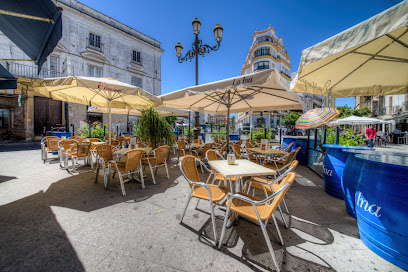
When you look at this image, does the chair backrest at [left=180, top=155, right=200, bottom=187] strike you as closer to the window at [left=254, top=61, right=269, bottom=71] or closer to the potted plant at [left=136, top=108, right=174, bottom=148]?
the potted plant at [left=136, top=108, right=174, bottom=148]

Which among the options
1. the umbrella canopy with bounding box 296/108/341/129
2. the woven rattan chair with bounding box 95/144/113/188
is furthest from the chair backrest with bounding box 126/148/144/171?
the umbrella canopy with bounding box 296/108/341/129

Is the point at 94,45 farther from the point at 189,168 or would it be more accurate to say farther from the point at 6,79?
the point at 189,168

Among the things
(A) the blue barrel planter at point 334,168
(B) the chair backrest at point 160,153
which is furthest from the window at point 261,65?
(B) the chair backrest at point 160,153

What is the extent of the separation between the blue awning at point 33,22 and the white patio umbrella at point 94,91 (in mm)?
813

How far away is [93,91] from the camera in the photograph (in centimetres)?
539

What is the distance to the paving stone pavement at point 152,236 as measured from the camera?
1.65m

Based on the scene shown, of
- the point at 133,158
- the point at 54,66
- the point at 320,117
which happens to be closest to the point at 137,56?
the point at 54,66

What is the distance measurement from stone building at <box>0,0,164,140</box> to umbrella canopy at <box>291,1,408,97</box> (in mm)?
14803

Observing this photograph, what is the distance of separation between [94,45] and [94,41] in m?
0.34

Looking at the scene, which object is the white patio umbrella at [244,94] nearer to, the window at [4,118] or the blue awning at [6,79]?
the blue awning at [6,79]

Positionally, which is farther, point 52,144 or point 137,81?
point 137,81

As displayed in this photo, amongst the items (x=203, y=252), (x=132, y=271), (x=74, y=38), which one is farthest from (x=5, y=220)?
(x=74, y=38)

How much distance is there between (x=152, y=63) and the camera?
19.2 meters

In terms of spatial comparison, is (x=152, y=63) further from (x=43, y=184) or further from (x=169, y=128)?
(x=43, y=184)
